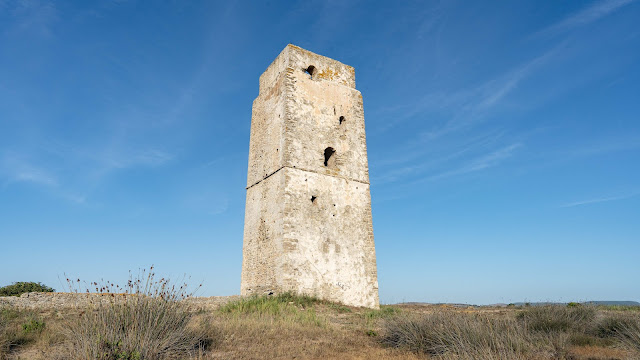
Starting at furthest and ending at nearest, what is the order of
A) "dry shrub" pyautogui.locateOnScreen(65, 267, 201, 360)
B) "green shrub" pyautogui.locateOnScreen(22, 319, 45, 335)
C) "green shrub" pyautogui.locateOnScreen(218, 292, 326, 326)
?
"green shrub" pyautogui.locateOnScreen(218, 292, 326, 326)
"green shrub" pyautogui.locateOnScreen(22, 319, 45, 335)
"dry shrub" pyautogui.locateOnScreen(65, 267, 201, 360)

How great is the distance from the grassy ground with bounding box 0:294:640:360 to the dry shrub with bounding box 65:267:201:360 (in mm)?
18

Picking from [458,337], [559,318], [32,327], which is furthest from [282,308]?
[559,318]

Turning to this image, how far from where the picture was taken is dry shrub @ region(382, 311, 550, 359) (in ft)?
18.7

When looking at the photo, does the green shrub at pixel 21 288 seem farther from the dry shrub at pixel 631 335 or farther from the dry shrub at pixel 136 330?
the dry shrub at pixel 631 335

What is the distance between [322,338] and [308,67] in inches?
416

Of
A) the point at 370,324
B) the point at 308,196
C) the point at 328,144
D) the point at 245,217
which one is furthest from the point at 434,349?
the point at 245,217

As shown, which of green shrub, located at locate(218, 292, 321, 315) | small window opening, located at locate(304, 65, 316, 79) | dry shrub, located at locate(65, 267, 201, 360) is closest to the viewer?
dry shrub, located at locate(65, 267, 201, 360)

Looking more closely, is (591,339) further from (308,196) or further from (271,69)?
(271,69)

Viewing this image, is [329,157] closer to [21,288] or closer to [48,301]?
[48,301]

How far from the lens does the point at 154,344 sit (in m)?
5.59

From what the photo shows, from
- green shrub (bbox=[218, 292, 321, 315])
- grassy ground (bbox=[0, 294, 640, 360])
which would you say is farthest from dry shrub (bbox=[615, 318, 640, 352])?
green shrub (bbox=[218, 292, 321, 315])

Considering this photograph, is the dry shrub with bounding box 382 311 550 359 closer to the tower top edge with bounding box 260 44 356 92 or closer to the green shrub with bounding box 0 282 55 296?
the tower top edge with bounding box 260 44 356 92

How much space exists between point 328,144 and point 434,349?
9.15 m

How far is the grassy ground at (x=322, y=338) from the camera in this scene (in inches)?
223
